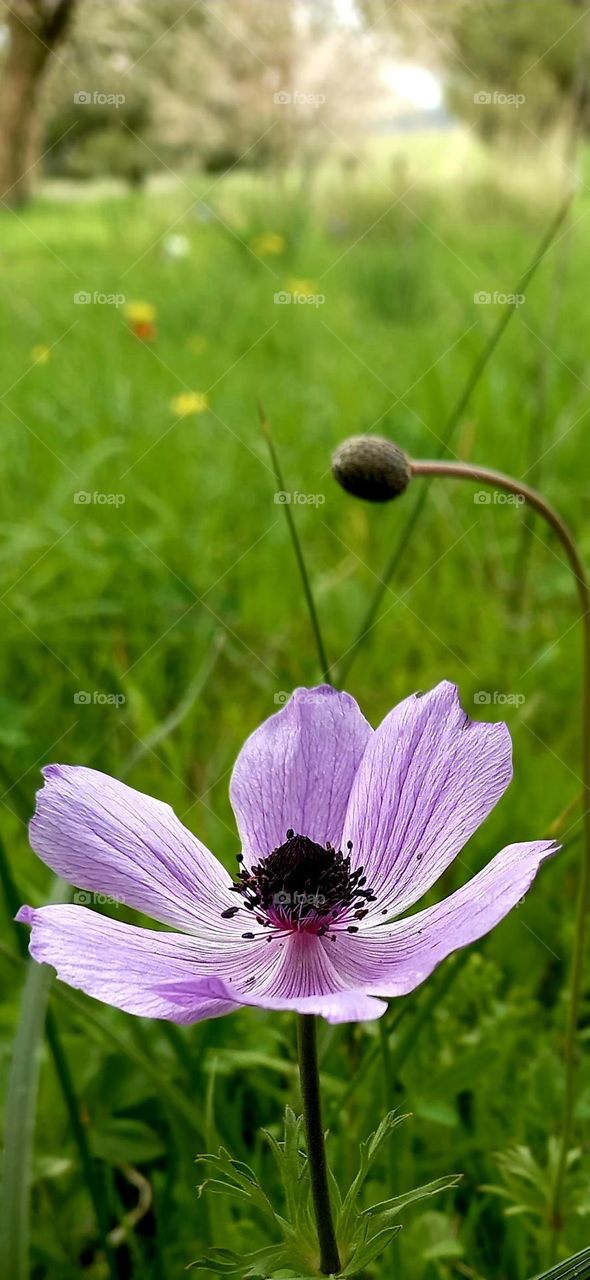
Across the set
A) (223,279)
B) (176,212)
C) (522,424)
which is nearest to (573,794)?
(522,424)

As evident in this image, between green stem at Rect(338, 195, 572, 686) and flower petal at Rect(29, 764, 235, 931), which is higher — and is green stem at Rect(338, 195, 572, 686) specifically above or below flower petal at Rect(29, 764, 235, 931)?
above

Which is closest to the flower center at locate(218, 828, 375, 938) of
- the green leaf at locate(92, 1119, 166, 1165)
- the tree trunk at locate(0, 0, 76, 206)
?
the green leaf at locate(92, 1119, 166, 1165)

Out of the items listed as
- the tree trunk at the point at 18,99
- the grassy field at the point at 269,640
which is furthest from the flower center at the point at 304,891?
the tree trunk at the point at 18,99

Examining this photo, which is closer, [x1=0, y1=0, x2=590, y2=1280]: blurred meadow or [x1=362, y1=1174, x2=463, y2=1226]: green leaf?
[x1=362, y1=1174, x2=463, y2=1226]: green leaf

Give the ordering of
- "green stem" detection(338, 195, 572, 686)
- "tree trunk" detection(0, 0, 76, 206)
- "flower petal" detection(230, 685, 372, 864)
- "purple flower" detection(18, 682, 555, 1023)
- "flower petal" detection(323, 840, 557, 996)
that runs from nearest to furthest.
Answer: "flower petal" detection(323, 840, 557, 996)
"purple flower" detection(18, 682, 555, 1023)
"flower petal" detection(230, 685, 372, 864)
"green stem" detection(338, 195, 572, 686)
"tree trunk" detection(0, 0, 76, 206)

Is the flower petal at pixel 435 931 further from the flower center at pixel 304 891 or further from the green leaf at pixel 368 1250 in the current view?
the green leaf at pixel 368 1250

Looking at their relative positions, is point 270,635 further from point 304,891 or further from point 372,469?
point 304,891

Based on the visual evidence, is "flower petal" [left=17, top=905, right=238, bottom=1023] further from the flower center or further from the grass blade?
the grass blade
